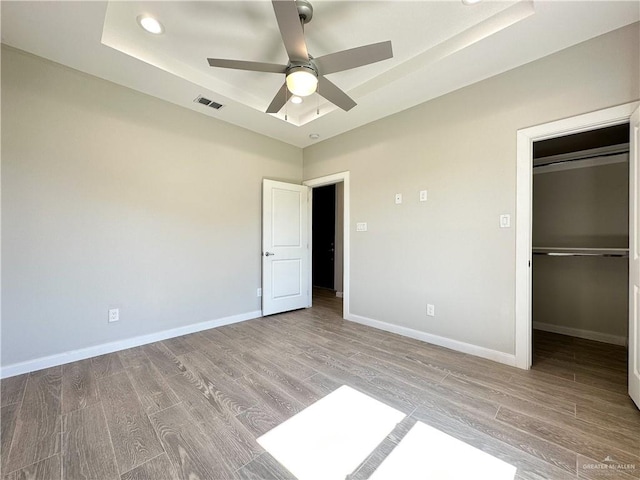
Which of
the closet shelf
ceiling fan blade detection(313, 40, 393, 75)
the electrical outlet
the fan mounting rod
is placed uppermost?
the fan mounting rod

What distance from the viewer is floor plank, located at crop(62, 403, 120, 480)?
1.28 metres

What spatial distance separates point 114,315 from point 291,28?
9.95 ft

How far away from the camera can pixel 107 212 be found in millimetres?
2623

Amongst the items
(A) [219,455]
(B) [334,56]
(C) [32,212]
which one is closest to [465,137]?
(B) [334,56]

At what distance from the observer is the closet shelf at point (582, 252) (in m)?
2.85

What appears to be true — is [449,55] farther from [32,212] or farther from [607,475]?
[32,212]

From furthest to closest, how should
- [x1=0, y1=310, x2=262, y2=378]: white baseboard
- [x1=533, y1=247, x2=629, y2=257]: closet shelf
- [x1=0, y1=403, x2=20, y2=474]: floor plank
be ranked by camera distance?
[x1=533, y1=247, x2=629, y2=257]: closet shelf < [x1=0, y1=310, x2=262, y2=378]: white baseboard < [x1=0, y1=403, x2=20, y2=474]: floor plank

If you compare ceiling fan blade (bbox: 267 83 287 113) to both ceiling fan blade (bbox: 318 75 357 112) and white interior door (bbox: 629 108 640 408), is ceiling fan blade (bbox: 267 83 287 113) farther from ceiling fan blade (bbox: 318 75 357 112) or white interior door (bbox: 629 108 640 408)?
white interior door (bbox: 629 108 640 408)

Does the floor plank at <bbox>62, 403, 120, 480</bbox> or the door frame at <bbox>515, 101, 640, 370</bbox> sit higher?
the door frame at <bbox>515, 101, 640, 370</bbox>

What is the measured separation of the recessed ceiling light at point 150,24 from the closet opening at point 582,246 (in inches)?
164

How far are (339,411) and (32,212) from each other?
3024 mm

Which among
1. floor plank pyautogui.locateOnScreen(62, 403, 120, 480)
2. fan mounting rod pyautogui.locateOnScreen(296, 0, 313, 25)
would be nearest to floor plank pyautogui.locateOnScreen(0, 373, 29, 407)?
floor plank pyautogui.locateOnScreen(62, 403, 120, 480)

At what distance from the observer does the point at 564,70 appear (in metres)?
2.13

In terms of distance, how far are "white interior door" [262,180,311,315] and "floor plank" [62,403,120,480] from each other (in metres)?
2.25
